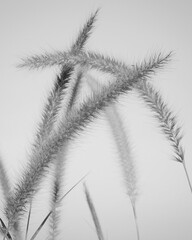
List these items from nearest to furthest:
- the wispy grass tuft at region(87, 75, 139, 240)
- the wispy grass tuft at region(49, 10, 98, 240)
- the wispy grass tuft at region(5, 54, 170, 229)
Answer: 1. the wispy grass tuft at region(5, 54, 170, 229)
2. the wispy grass tuft at region(49, 10, 98, 240)
3. the wispy grass tuft at region(87, 75, 139, 240)

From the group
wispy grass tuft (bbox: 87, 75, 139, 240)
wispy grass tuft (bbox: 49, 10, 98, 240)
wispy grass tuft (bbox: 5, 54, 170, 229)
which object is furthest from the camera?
wispy grass tuft (bbox: 87, 75, 139, 240)

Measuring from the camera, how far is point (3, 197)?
8.95 ft

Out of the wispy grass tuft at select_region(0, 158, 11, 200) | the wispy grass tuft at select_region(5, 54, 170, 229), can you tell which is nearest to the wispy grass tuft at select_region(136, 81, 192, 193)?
the wispy grass tuft at select_region(5, 54, 170, 229)

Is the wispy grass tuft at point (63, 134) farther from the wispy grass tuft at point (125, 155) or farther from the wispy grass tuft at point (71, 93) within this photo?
the wispy grass tuft at point (125, 155)

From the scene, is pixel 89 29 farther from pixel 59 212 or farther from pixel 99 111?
pixel 59 212

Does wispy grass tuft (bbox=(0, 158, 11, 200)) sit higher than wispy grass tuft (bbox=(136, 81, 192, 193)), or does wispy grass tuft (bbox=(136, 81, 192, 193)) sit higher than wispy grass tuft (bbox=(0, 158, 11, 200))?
wispy grass tuft (bbox=(136, 81, 192, 193))

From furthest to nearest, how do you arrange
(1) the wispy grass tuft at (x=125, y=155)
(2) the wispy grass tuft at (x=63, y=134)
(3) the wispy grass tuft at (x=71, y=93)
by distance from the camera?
(1) the wispy grass tuft at (x=125, y=155)
(3) the wispy grass tuft at (x=71, y=93)
(2) the wispy grass tuft at (x=63, y=134)

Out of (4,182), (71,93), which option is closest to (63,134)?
(71,93)

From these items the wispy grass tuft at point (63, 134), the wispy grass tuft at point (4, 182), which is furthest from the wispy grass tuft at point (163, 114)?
the wispy grass tuft at point (4, 182)

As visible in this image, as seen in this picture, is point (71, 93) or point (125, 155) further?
point (125, 155)

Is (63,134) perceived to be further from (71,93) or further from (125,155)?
(125,155)

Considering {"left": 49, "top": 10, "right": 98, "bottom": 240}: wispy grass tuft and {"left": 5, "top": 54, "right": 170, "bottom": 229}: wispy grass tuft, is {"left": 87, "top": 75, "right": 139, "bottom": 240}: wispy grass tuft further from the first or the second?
{"left": 5, "top": 54, "right": 170, "bottom": 229}: wispy grass tuft

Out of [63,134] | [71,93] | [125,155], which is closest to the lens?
[63,134]

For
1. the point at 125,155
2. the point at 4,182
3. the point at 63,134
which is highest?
the point at 63,134
